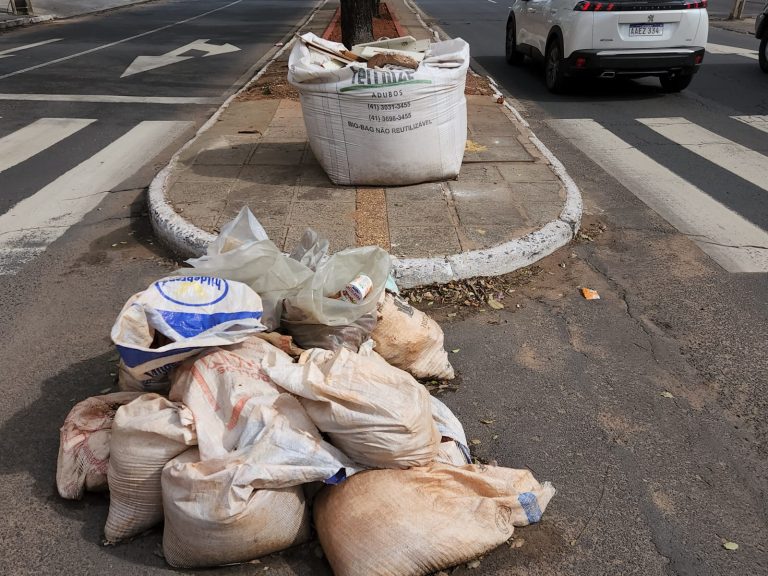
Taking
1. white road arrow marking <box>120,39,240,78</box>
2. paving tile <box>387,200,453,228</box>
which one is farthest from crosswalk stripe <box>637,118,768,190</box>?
white road arrow marking <box>120,39,240,78</box>

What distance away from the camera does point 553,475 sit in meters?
2.94

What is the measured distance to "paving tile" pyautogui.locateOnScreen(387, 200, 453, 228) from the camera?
203 inches

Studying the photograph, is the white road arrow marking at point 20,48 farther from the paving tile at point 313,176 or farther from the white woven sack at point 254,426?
the white woven sack at point 254,426

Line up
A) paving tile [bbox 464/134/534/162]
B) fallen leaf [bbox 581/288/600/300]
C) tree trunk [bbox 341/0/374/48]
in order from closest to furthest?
fallen leaf [bbox 581/288/600/300], paving tile [bbox 464/134/534/162], tree trunk [bbox 341/0/374/48]

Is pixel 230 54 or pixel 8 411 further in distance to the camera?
pixel 230 54

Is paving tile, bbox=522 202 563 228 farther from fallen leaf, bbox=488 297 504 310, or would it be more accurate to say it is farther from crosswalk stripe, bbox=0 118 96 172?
crosswalk stripe, bbox=0 118 96 172

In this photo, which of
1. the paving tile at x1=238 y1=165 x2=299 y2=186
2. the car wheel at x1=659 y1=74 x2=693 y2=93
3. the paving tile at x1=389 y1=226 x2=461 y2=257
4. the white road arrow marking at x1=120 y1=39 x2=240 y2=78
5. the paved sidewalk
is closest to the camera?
the paving tile at x1=389 y1=226 x2=461 y2=257

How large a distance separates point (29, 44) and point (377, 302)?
1641 cm

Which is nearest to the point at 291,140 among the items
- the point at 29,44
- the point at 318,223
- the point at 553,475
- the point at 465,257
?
the point at 318,223

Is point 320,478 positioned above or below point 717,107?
above

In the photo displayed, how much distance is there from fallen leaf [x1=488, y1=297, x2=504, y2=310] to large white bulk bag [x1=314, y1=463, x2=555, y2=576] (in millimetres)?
1794

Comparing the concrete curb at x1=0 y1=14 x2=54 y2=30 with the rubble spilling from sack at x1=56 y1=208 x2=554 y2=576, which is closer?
the rubble spilling from sack at x1=56 y1=208 x2=554 y2=576

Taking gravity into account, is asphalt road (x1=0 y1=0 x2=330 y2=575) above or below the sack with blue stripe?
below

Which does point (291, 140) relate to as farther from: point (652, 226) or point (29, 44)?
point (29, 44)
